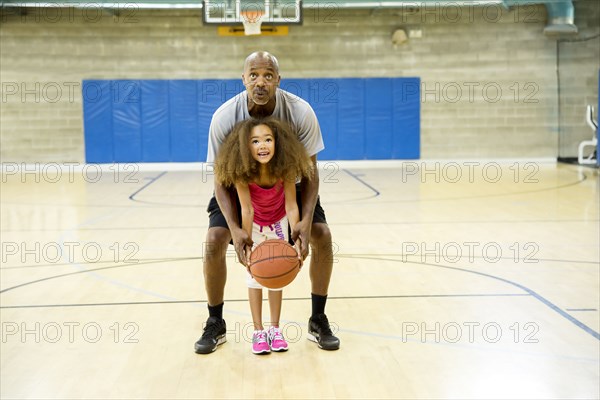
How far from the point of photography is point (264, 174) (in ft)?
11.7

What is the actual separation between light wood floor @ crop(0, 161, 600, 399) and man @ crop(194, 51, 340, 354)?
A: 12 cm

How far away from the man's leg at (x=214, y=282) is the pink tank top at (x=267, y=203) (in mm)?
198

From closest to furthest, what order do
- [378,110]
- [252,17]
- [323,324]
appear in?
[323,324] < [252,17] < [378,110]

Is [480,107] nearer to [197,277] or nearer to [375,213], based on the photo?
[375,213]

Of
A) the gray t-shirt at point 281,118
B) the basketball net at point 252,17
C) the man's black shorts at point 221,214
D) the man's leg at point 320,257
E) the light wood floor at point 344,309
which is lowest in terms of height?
the light wood floor at point 344,309

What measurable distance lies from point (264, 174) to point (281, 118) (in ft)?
1.11

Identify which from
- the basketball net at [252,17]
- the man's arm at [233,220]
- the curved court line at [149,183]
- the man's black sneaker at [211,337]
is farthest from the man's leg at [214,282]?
the basketball net at [252,17]

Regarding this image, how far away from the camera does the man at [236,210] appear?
361cm

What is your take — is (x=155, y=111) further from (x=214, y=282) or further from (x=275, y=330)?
(x=275, y=330)

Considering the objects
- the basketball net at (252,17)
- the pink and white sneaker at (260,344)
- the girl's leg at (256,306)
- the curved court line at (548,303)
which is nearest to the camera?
the pink and white sneaker at (260,344)

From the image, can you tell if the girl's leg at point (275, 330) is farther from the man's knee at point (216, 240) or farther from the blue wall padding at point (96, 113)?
the blue wall padding at point (96, 113)

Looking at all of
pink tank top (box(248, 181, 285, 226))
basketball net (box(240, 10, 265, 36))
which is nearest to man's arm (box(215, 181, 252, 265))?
pink tank top (box(248, 181, 285, 226))

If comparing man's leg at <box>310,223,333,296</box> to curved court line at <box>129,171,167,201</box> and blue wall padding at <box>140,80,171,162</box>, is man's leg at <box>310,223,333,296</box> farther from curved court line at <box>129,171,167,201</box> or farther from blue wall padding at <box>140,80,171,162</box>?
blue wall padding at <box>140,80,171,162</box>

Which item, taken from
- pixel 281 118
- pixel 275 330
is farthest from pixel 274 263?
pixel 281 118
